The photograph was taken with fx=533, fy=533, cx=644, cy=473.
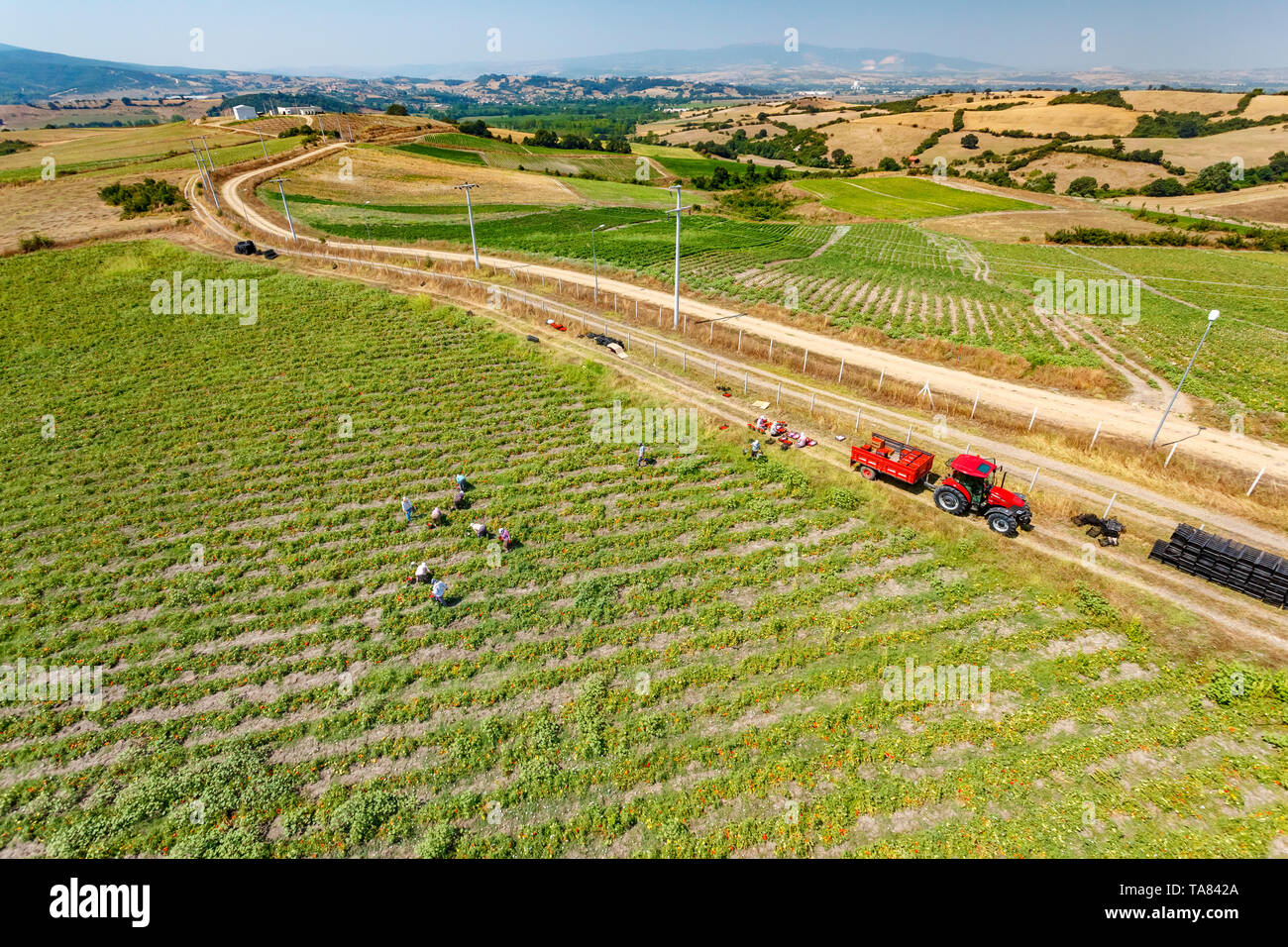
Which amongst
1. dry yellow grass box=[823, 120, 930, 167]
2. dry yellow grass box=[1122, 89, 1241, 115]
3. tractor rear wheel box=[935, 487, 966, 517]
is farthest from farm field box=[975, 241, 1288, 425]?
dry yellow grass box=[1122, 89, 1241, 115]

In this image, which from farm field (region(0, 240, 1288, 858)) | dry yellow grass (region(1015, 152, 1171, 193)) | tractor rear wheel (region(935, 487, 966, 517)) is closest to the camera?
farm field (region(0, 240, 1288, 858))

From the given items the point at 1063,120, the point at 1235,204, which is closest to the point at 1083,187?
the point at 1235,204

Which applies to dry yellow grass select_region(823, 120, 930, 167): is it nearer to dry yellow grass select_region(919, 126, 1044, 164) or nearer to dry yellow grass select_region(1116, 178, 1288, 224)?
dry yellow grass select_region(919, 126, 1044, 164)

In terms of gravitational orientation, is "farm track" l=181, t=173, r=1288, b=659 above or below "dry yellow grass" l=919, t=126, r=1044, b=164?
below

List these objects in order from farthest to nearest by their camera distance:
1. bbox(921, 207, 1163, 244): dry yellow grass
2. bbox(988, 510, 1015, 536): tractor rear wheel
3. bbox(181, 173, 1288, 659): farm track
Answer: bbox(921, 207, 1163, 244): dry yellow grass
bbox(988, 510, 1015, 536): tractor rear wheel
bbox(181, 173, 1288, 659): farm track

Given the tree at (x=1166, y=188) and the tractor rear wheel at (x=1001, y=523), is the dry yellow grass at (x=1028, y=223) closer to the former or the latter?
the tree at (x=1166, y=188)

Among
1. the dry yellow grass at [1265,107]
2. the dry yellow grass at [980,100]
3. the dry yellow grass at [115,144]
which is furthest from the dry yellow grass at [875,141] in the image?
the dry yellow grass at [115,144]
